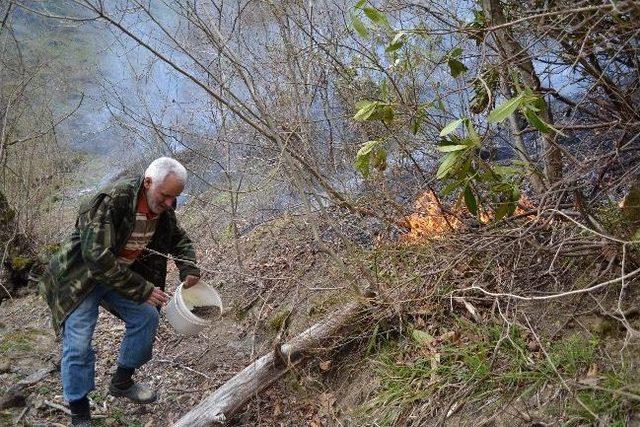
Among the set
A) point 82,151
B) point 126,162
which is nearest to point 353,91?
point 126,162

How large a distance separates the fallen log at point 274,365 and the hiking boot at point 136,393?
616 millimetres

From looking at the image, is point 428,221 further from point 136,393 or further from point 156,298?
point 136,393

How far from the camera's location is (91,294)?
11.4ft

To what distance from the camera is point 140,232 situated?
3539mm

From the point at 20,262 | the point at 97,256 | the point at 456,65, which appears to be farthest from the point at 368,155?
the point at 20,262

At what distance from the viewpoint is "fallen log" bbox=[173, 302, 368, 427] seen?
3508mm

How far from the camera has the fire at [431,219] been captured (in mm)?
3909

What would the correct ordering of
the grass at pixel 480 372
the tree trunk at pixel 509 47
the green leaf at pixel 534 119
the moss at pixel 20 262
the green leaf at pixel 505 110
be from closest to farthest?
the green leaf at pixel 505 110, the green leaf at pixel 534 119, the grass at pixel 480 372, the tree trunk at pixel 509 47, the moss at pixel 20 262

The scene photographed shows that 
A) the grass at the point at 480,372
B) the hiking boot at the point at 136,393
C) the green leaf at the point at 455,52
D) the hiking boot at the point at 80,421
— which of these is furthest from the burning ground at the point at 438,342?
the green leaf at the point at 455,52

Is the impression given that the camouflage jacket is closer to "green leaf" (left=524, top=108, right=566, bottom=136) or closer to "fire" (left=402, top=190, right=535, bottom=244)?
"fire" (left=402, top=190, right=535, bottom=244)

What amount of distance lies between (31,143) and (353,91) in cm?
591

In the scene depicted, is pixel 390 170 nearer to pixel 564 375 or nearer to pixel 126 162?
pixel 564 375

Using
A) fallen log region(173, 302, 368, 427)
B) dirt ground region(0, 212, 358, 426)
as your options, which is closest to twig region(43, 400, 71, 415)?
dirt ground region(0, 212, 358, 426)

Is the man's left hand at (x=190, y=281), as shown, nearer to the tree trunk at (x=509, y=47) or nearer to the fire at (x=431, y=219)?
the fire at (x=431, y=219)
